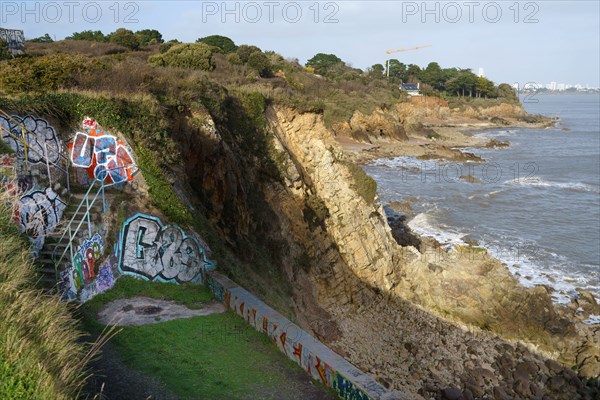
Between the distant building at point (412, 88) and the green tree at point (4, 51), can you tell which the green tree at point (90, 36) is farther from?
the distant building at point (412, 88)

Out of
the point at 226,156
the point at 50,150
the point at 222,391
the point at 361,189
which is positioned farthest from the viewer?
the point at 361,189

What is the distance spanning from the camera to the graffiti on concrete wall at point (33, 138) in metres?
13.7

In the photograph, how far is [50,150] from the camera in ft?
47.6

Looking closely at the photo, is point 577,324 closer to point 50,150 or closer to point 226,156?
point 226,156

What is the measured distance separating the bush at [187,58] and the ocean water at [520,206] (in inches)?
696

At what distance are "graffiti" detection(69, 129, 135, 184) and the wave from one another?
43098mm

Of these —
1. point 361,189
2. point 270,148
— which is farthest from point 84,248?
point 361,189

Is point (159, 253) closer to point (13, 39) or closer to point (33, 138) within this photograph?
point (33, 138)

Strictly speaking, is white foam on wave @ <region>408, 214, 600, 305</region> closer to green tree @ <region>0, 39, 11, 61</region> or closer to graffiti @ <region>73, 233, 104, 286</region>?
graffiti @ <region>73, 233, 104, 286</region>

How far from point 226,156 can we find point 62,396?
14023 millimetres

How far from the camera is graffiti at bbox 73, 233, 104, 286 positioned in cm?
1172

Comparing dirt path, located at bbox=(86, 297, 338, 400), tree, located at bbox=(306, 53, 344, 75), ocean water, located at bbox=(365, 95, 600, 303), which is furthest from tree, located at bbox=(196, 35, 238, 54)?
dirt path, located at bbox=(86, 297, 338, 400)

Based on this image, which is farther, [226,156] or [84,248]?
[226,156]

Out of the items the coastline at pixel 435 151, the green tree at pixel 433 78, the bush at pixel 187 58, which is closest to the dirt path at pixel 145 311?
the coastline at pixel 435 151
